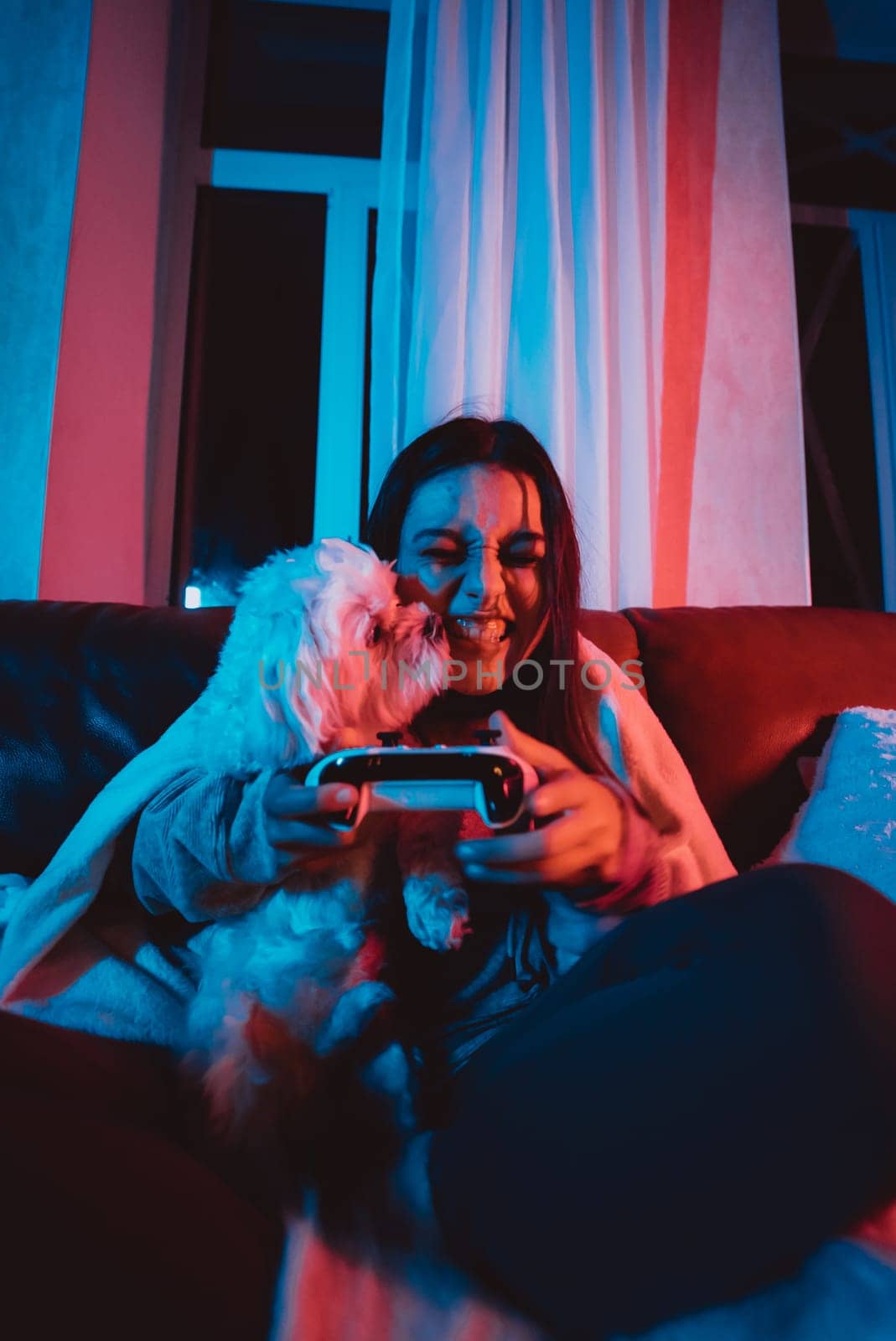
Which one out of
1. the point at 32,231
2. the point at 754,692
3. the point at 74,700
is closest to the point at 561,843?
the point at 754,692

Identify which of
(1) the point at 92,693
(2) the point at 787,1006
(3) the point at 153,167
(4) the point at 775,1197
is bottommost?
(4) the point at 775,1197

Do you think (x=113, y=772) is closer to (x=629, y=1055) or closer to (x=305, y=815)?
(x=305, y=815)

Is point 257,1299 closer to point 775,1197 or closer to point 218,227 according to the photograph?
point 775,1197

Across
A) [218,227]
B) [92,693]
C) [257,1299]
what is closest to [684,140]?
[218,227]

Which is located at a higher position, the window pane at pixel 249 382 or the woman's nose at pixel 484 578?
the window pane at pixel 249 382

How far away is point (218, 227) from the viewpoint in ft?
8.18

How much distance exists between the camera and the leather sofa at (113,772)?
52 centimetres

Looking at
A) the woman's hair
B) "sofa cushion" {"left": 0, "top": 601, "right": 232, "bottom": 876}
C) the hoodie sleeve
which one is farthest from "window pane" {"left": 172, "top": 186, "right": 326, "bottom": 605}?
the hoodie sleeve

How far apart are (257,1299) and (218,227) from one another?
272 centimetres

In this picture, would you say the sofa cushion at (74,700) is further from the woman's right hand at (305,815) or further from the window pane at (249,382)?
the window pane at (249,382)

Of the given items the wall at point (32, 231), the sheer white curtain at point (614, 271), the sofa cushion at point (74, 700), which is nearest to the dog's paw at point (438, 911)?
the sofa cushion at point (74, 700)

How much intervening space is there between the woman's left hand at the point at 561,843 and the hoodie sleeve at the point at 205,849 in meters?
0.22

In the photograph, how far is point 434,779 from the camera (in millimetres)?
765

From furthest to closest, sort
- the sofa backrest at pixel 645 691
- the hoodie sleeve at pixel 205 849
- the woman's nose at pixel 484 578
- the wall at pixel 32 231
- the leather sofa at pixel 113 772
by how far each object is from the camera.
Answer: the wall at pixel 32 231
the sofa backrest at pixel 645 691
the woman's nose at pixel 484 578
the hoodie sleeve at pixel 205 849
the leather sofa at pixel 113 772
